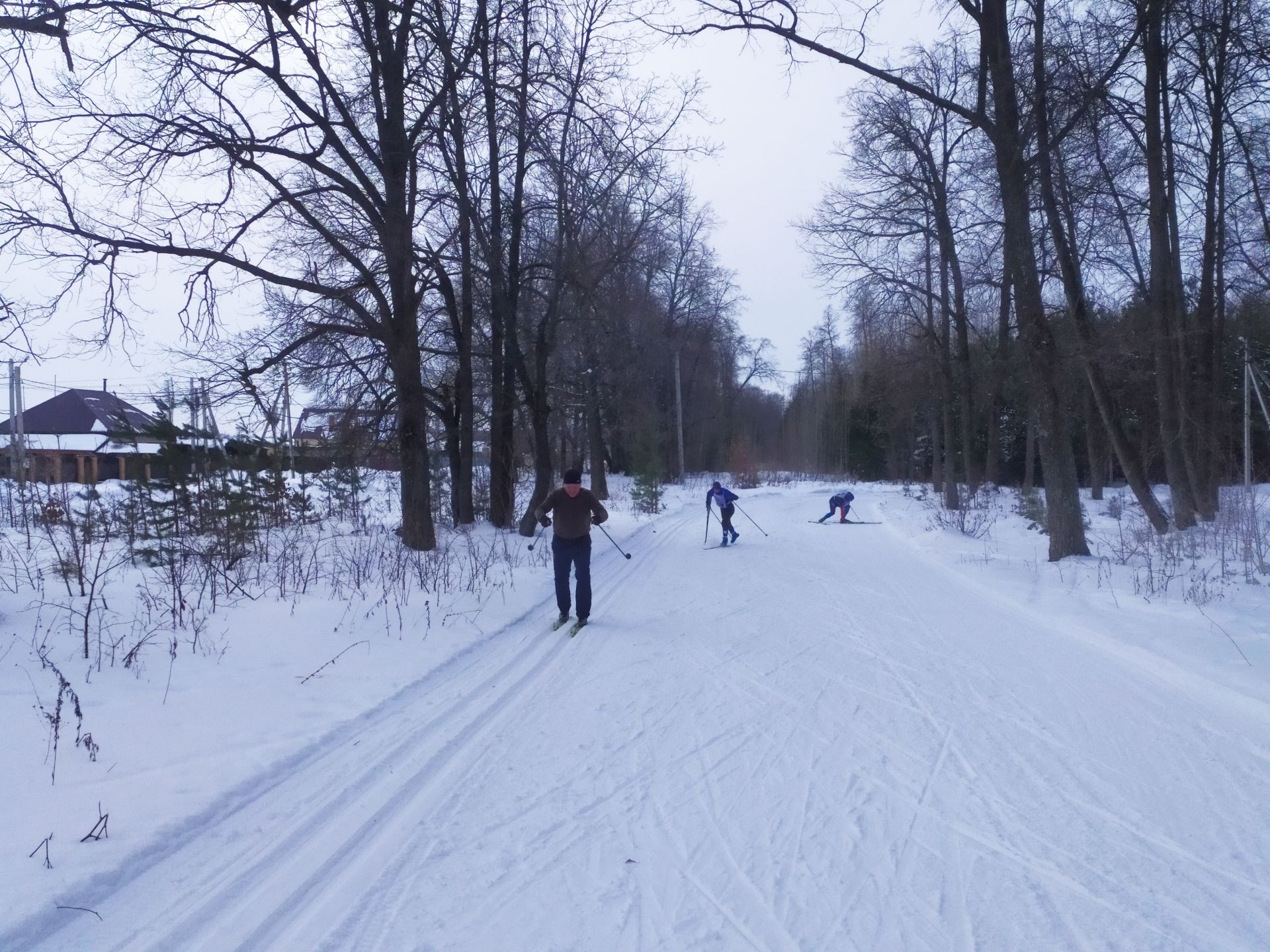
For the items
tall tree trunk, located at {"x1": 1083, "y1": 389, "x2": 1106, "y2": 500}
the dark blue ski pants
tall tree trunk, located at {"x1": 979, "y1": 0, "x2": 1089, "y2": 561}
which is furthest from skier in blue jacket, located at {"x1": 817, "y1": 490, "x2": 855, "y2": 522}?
the dark blue ski pants

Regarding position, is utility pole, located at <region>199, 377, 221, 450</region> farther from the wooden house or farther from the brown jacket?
the wooden house

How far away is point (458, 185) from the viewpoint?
57.8 ft

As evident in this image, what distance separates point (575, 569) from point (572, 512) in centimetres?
72

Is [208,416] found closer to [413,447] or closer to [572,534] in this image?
[413,447]

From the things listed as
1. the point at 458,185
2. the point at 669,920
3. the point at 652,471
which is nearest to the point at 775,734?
the point at 669,920

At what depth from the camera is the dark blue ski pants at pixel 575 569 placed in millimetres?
10617

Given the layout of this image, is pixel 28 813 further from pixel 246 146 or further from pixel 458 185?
pixel 458 185

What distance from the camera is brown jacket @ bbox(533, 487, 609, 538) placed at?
10797mm

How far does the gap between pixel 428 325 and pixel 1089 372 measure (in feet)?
45.5

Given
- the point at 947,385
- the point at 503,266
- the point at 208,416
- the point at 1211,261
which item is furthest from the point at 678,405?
the point at 208,416

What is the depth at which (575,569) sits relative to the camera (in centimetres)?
1060

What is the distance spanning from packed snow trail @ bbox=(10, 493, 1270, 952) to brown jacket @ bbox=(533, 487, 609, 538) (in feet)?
8.28

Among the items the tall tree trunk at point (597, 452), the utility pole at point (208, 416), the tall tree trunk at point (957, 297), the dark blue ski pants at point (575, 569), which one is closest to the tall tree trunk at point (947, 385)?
the tall tree trunk at point (957, 297)

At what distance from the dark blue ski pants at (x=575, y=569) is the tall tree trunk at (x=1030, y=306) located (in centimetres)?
747
